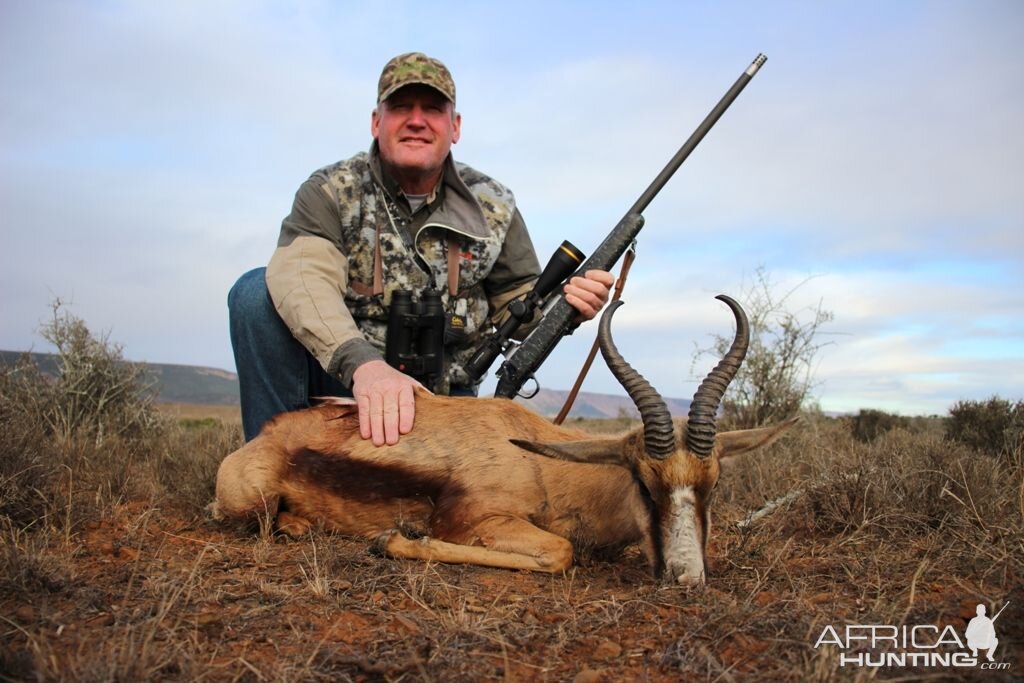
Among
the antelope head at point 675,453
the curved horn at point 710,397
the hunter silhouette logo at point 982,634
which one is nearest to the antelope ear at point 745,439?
the antelope head at point 675,453

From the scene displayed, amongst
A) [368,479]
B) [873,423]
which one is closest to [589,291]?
[368,479]

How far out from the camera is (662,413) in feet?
13.6

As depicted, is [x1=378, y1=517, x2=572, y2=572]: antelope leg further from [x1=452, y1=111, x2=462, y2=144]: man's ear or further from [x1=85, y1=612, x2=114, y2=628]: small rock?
[x1=452, y1=111, x2=462, y2=144]: man's ear

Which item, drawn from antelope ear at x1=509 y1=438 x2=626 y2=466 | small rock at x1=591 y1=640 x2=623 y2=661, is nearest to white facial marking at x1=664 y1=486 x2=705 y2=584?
antelope ear at x1=509 y1=438 x2=626 y2=466

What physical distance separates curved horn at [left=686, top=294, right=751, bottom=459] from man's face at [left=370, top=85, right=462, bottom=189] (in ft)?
8.96

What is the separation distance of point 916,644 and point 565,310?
3.43 meters

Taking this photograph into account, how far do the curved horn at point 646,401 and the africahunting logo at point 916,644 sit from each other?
1362 mm

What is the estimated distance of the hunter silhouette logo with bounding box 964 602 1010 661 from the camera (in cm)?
279

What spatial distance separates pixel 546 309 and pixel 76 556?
3.65m

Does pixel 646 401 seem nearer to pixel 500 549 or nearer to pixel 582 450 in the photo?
pixel 582 450

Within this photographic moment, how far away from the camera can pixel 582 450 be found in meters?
4.35

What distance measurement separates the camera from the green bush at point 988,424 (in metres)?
7.65

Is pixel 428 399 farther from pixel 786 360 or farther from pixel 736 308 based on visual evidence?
pixel 786 360

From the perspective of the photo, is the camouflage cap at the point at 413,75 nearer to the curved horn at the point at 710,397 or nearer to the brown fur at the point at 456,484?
the brown fur at the point at 456,484
